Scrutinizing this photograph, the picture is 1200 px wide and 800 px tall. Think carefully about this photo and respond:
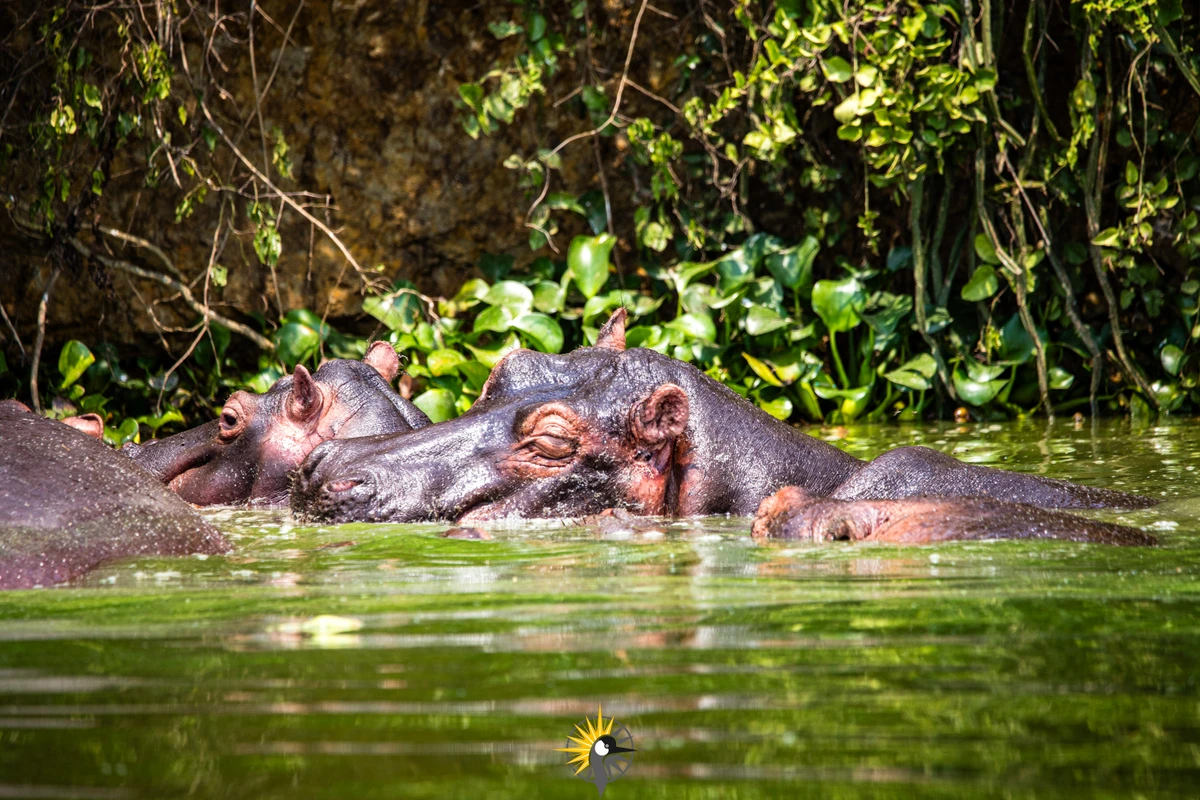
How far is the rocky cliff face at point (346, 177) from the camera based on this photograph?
9.32 m

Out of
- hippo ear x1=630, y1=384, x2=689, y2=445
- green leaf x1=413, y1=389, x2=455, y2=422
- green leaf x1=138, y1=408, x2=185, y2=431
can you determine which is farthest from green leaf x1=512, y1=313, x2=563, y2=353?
hippo ear x1=630, y1=384, x2=689, y2=445

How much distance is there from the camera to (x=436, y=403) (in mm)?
8227

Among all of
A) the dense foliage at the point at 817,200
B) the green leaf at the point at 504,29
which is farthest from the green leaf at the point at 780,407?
the green leaf at the point at 504,29

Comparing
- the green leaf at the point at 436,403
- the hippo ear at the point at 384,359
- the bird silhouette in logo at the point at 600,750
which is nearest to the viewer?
the bird silhouette in logo at the point at 600,750

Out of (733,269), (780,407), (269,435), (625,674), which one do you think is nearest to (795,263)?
(733,269)

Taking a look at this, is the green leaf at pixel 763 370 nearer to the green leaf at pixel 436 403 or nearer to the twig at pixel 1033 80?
the green leaf at pixel 436 403

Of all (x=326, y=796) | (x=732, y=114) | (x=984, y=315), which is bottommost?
(x=326, y=796)

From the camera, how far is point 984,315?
351 inches

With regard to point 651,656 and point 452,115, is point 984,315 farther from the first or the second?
point 651,656

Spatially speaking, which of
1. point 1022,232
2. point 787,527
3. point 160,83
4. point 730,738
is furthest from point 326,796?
point 1022,232

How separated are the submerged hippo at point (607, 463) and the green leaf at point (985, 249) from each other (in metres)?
4.01

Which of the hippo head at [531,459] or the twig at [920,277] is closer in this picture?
the hippo head at [531,459]

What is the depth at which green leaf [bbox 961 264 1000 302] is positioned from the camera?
8609mm

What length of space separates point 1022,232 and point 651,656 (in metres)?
6.96
